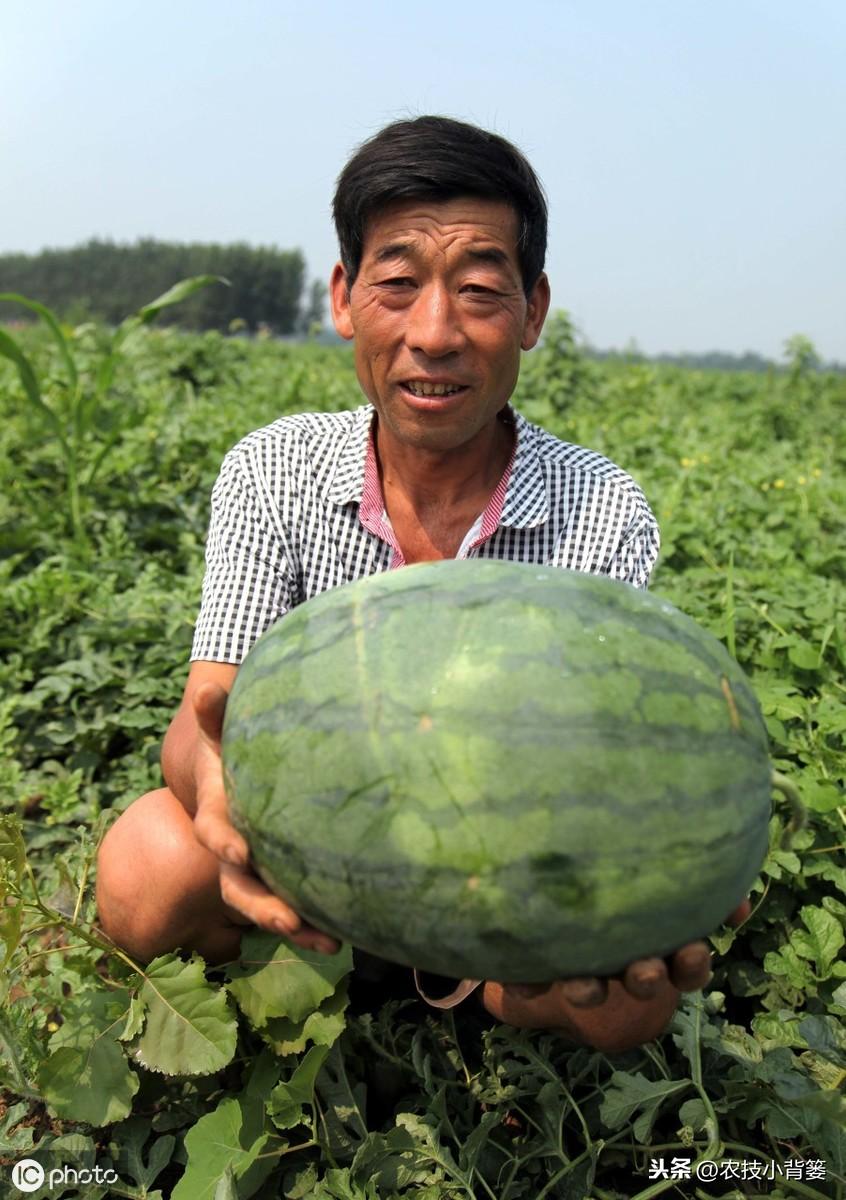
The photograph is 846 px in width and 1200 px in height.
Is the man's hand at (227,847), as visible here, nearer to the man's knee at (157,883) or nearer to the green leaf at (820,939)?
the man's knee at (157,883)

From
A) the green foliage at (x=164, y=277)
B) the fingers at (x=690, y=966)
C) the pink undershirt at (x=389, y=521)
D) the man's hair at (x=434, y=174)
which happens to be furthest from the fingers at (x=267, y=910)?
the green foliage at (x=164, y=277)

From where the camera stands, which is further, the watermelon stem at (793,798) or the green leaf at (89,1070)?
the green leaf at (89,1070)

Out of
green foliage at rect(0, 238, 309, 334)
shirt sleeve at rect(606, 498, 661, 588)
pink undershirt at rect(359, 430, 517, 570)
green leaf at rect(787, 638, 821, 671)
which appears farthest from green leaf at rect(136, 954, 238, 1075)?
green foliage at rect(0, 238, 309, 334)

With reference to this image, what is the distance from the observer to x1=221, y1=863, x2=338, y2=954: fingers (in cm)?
138

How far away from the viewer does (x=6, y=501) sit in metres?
4.09

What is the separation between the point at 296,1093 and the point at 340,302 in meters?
1.52

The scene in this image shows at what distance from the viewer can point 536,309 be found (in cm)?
212

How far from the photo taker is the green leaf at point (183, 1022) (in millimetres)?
1656

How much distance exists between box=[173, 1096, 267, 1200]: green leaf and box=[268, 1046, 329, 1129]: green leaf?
4cm

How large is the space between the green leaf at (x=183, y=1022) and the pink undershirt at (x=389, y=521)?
2.82 feet

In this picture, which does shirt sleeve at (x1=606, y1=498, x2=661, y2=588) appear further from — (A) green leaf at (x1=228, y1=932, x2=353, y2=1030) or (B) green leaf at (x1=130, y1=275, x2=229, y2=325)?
(B) green leaf at (x1=130, y1=275, x2=229, y2=325)

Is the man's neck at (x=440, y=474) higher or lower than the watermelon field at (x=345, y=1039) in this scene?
higher

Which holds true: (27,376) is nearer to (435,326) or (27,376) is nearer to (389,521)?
(389,521)

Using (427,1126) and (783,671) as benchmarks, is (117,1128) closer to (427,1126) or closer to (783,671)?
(427,1126)
